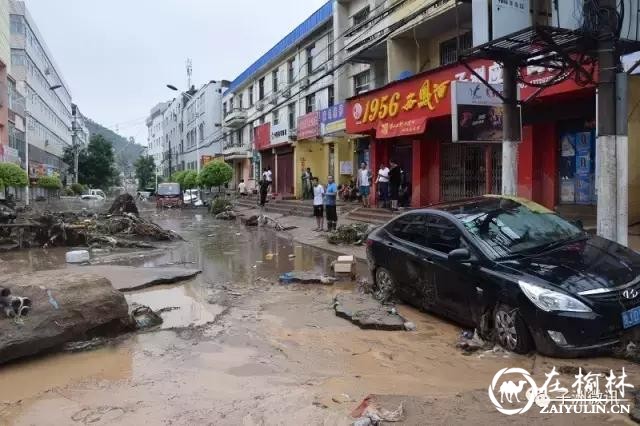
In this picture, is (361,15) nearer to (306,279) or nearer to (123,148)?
(306,279)

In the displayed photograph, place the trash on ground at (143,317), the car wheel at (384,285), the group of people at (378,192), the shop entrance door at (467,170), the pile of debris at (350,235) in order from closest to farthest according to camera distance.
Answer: the trash on ground at (143,317) → the car wheel at (384,285) → the pile of debris at (350,235) → the shop entrance door at (467,170) → the group of people at (378,192)

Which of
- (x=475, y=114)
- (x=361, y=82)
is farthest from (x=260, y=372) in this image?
(x=361, y=82)

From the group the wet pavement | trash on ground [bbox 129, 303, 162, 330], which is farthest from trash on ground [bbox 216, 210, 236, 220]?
trash on ground [bbox 129, 303, 162, 330]

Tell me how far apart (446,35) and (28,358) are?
56.2 ft

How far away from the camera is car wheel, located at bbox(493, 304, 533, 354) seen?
16.7 feet

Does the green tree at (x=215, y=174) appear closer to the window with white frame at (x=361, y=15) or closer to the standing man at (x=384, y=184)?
the window with white frame at (x=361, y=15)

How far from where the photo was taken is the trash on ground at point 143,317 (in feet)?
22.1

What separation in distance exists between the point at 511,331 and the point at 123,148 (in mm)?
180132

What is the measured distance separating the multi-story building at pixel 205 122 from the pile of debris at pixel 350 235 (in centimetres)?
3610

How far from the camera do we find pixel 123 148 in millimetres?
172250

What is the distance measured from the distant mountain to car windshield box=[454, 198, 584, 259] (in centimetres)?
13456

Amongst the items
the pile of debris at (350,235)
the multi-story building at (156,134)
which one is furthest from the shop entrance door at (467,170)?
the multi-story building at (156,134)

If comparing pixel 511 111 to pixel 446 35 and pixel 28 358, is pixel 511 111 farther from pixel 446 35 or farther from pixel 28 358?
pixel 446 35

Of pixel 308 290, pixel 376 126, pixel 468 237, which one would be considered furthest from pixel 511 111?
pixel 376 126
